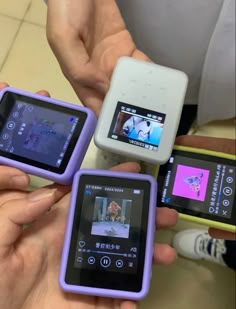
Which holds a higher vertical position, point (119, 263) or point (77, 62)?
point (77, 62)

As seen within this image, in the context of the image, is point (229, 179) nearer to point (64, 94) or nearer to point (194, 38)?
point (194, 38)

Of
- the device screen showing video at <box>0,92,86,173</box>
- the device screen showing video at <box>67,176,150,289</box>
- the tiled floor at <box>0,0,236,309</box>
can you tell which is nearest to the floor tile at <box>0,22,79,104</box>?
the tiled floor at <box>0,0,236,309</box>

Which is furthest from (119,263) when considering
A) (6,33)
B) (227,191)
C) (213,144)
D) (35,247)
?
(6,33)

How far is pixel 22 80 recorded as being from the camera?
1.23 metres

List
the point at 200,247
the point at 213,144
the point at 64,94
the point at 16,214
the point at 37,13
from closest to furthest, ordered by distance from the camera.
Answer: the point at 16,214 < the point at 213,144 < the point at 200,247 < the point at 64,94 < the point at 37,13

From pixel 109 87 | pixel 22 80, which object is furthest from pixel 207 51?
pixel 22 80

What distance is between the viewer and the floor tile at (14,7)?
4.35 ft

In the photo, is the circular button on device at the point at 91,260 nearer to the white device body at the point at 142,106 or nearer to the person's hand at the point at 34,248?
the person's hand at the point at 34,248

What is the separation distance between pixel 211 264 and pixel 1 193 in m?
0.59

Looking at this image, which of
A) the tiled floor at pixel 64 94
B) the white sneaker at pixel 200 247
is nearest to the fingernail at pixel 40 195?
the tiled floor at pixel 64 94

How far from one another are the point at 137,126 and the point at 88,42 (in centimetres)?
20

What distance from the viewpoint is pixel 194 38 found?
3.08 ft

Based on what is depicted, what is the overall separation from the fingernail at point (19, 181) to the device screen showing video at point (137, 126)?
6.0 inches

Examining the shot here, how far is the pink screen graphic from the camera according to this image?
31.0 inches
